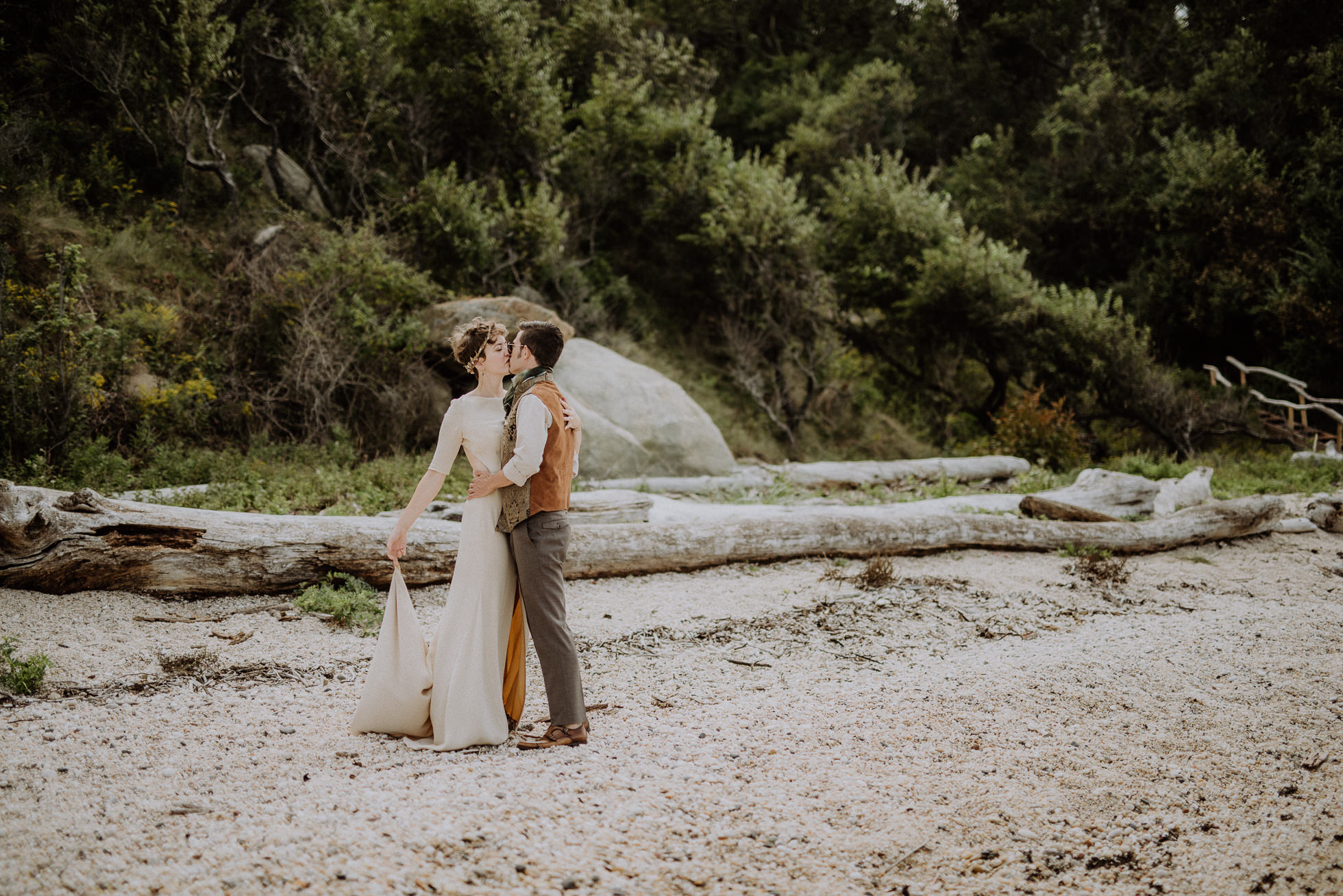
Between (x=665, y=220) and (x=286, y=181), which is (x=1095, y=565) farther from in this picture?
(x=286, y=181)

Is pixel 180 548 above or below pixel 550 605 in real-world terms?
below

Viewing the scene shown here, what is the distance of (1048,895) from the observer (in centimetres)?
275

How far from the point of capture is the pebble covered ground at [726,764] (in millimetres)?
2727

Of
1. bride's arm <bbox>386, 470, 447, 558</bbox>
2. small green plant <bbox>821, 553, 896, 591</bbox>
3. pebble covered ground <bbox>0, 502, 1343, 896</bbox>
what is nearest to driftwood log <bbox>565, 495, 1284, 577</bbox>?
small green plant <bbox>821, 553, 896, 591</bbox>

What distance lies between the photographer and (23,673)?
4062 millimetres

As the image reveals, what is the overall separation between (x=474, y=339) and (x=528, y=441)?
709 millimetres

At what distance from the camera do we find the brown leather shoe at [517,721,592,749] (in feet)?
12.2

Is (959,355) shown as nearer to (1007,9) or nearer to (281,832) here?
(1007,9)

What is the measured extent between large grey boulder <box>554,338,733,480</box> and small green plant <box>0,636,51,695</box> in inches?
317

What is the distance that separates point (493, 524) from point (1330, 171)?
67.4 feet

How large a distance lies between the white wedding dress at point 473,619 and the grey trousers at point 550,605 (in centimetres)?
13

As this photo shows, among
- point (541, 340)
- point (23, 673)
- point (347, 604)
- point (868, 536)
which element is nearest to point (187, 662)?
point (23, 673)

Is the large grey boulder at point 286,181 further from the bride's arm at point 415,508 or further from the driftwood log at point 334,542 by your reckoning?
the bride's arm at point 415,508

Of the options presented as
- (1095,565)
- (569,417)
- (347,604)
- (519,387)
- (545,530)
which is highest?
(519,387)
